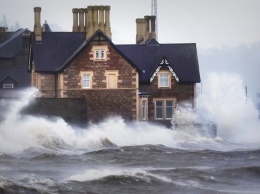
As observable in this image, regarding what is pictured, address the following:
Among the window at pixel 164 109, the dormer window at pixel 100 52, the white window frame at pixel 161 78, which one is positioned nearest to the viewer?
the dormer window at pixel 100 52

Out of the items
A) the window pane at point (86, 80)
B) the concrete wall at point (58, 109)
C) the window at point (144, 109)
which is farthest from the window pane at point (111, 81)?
the concrete wall at point (58, 109)

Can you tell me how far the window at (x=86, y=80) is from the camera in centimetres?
7175

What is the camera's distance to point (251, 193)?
→ 1542 inches

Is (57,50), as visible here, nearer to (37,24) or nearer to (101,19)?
(37,24)

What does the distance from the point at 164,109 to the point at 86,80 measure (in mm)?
7078

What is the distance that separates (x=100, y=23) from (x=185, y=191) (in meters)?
34.4

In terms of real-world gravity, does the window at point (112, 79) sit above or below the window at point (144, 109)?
above

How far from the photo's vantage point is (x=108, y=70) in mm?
71688

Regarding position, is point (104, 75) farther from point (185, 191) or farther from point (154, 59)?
point (185, 191)

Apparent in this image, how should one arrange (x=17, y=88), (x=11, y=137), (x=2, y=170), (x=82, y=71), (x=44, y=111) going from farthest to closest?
(x=17, y=88) < (x=82, y=71) < (x=44, y=111) < (x=11, y=137) < (x=2, y=170)

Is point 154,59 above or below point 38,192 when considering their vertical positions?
above

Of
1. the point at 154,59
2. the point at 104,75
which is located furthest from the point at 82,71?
the point at 154,59

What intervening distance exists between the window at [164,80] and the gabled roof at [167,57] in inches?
25.4

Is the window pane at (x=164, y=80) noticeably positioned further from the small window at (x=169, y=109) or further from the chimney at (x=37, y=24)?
the chimney at (x=37, y=24)
